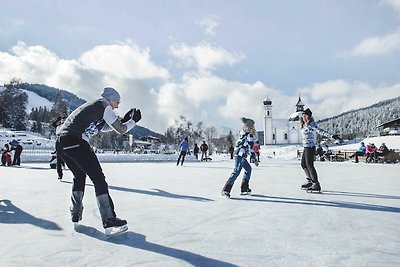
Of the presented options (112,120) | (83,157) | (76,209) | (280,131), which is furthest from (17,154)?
(280,131)

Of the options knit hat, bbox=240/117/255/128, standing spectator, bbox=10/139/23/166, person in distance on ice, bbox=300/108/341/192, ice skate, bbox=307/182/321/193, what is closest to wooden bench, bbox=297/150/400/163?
person in distance on ice, bbox=300/108/341/192

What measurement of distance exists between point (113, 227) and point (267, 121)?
108215 mm

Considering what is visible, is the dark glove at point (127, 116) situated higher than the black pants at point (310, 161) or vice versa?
the dark glove at point (127, 116)

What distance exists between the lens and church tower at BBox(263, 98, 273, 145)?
353 ft

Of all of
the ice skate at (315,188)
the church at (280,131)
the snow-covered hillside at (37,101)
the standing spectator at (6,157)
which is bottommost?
the ice skate at (315,188)

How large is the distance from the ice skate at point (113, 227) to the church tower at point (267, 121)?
10604 centimetres

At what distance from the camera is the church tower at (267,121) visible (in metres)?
108

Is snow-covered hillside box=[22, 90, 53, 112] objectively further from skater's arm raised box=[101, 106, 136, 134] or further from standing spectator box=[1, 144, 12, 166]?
skater's arm raised box=[101, 106, 136, 134]

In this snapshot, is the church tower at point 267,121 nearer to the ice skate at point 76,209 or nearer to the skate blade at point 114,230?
the ice skate at point 76,209

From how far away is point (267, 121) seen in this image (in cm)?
10906

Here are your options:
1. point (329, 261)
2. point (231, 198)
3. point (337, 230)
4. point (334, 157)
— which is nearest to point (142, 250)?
point (329, 261)

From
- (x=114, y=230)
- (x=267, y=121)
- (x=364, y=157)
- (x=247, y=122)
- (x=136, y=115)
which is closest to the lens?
(x=114, y=230)

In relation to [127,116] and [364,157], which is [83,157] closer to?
[127,116]

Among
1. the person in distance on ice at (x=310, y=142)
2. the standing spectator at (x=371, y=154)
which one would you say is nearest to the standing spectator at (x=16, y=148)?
the person in distance on ice at (x=310, y=142)
